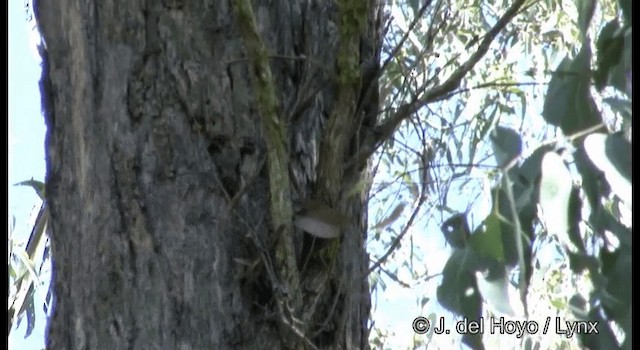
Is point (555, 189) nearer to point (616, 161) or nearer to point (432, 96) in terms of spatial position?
point (616, 161)

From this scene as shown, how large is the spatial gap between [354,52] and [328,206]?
0.18 m

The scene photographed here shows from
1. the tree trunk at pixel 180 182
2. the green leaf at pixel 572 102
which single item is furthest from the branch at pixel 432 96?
the green leaf at pixel 572 102

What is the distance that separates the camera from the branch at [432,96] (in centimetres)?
131

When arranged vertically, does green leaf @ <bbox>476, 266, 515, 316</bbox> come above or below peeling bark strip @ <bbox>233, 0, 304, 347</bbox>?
below

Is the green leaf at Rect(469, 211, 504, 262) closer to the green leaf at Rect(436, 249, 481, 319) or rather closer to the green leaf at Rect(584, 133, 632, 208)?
the green leaf at Rect(436, 249, 481, 319)

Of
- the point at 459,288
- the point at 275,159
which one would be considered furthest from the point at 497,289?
the point at 275,159

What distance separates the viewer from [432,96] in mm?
1337

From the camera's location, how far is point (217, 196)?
1259mm

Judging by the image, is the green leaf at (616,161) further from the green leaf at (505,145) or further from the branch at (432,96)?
the branch at (432,96)

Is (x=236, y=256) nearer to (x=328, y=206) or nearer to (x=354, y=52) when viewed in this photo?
(x=328, y=206)

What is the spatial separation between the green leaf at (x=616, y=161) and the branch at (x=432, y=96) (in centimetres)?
37

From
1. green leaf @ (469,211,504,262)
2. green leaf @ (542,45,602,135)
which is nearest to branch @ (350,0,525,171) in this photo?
green leaf @ (542,45,602,135)

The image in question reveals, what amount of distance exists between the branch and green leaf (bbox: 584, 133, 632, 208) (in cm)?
37

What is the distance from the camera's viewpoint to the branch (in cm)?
131
